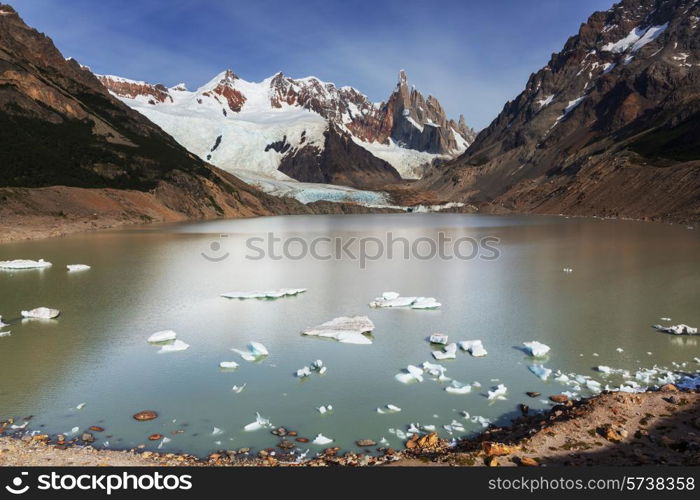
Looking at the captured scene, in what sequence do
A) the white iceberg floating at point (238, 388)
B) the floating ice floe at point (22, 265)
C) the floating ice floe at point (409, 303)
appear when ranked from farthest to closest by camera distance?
the floating ice floe at point (22, 265), the floating ice floe at point (409, 303), the white iceberg floating at point (238, 388)

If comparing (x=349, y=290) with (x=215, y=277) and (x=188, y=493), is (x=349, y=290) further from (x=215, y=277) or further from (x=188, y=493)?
(x=188, y=493)

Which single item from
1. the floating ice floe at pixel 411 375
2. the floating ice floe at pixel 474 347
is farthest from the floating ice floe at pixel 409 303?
the floating ice floe at pixel 411 375

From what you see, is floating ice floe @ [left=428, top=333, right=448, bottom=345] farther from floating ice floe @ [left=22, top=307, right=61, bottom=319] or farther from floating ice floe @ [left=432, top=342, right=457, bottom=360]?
floating ice floe @ [left=22, top=307, right=61, bottom=319]

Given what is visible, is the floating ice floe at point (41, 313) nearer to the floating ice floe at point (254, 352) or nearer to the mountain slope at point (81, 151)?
the floating ice floe at point (254, 352)

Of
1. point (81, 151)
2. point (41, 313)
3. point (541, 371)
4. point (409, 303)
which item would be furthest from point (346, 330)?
point (81, 151)

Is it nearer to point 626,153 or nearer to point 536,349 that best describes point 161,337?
point 536,349

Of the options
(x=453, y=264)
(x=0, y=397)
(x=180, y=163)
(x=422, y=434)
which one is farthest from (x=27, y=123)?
(x=422, y=434)
